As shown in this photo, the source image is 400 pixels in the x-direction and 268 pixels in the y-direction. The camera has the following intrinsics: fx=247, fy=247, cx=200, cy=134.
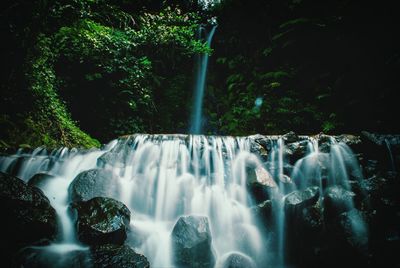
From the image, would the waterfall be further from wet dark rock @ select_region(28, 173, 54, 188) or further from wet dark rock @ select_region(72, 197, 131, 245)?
wet dark rock @ select_region(72, 197, 131, 245)

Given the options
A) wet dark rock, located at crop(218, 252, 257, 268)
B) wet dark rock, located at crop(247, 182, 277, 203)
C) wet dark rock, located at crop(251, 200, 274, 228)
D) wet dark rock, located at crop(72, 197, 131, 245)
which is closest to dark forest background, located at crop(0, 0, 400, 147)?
wet dark rock, located at crop(72, 197, 131, 245)

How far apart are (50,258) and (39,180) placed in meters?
2.26

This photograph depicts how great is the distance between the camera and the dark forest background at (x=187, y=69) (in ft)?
23.2

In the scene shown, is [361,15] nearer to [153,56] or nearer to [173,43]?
[173,43]

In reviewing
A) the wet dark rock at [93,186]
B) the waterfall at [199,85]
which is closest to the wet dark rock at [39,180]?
the wet dark rock at [93,186]

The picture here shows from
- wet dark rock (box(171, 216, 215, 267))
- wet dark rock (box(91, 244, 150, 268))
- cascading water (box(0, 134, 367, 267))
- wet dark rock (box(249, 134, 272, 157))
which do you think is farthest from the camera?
wet dark rock (box(249, 134, 272, 157))

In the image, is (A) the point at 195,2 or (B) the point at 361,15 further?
(A) the point at 195,2

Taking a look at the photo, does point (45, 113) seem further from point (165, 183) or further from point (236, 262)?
point (236, 262)

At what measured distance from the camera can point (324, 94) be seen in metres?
9.59

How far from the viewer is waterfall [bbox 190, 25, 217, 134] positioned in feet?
42.9

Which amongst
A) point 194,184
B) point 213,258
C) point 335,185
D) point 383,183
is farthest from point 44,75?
point 383,183

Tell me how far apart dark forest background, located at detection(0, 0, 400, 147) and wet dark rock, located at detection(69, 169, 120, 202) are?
301 cm

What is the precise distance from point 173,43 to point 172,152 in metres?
6.39

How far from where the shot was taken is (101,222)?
3828mm
